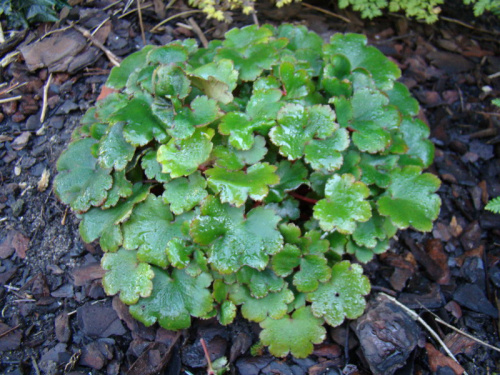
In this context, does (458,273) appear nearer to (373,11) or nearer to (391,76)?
(391,76)

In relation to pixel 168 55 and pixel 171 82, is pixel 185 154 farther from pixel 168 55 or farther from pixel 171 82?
pixel 168 55

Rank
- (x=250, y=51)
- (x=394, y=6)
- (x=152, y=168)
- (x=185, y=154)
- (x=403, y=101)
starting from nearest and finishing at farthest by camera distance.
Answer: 1. (x=185, y=154)
2. (x=152, y=168)
3. (x=250, y=51)
4. (x=403, y=101)
5. (x=394, y=6)


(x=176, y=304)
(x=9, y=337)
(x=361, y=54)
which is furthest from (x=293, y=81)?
(x=9, y=337)

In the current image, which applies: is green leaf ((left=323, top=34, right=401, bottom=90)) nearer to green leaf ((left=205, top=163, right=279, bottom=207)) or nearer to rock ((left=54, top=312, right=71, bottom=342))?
green leaf ((left=205, top=163, right=279, bottom=207))

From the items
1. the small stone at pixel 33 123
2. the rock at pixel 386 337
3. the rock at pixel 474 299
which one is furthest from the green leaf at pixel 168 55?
the rock at pixel 474 299

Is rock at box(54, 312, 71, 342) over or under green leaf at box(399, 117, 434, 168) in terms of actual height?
under

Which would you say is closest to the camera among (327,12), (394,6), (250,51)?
(250,51)

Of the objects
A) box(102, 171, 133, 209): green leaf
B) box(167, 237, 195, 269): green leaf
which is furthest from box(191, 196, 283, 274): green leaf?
box(102, 171, 133, 209): green leaf

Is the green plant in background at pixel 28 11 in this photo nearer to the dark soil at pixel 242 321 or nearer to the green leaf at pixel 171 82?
the dark soil at pixel 242 321
